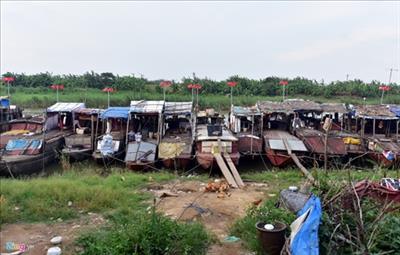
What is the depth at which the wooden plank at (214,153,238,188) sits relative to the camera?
1139cm

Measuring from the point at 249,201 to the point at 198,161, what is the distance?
4645mm

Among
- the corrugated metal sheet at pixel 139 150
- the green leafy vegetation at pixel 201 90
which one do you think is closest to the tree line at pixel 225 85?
the green leafy vegetation at pixel 201 90

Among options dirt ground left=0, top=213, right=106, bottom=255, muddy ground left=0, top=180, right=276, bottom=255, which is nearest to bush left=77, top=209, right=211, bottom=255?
muddy ground left=0, top=180, right=276, bottom=255

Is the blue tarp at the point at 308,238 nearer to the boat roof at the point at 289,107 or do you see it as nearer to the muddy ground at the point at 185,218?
the muddy ground at the point at 185,218

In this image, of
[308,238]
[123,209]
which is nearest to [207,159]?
[123,209]

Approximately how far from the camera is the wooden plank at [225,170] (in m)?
11.4

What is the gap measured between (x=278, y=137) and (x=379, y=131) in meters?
5.64

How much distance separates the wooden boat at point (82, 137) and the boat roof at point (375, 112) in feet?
40.3

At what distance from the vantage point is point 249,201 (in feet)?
30.9

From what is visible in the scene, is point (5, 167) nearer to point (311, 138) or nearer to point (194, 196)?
point (194, 196)

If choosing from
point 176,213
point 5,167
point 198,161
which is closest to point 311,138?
point 198,161

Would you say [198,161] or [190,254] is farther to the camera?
[198,161]

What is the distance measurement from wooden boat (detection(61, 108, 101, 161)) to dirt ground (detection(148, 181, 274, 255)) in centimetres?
566

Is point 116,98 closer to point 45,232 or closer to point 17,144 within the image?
point 17,144
